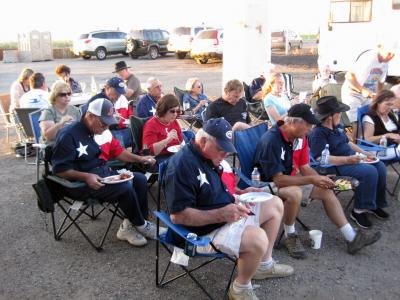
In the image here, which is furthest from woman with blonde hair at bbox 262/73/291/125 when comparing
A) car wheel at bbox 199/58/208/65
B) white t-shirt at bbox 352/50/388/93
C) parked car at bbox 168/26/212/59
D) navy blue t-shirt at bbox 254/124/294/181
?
parked car at bbox 168/26/212/59

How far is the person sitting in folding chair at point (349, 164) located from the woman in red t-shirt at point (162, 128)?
1.39m

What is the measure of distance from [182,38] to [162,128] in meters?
21.0

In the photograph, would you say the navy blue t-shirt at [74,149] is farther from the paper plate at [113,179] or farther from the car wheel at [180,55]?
the car wheel at [180,55]

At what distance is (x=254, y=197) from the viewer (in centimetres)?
305

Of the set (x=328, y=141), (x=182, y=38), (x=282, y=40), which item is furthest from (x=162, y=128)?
(x=282, y=40)

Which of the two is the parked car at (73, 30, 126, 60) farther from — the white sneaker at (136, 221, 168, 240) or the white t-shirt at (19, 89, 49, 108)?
the white sneaker at (136, 221, 168, 240)

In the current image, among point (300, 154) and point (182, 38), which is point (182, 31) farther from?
point (300, 154)

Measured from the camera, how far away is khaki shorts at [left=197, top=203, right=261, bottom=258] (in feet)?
9.16

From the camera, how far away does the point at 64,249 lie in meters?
3.86

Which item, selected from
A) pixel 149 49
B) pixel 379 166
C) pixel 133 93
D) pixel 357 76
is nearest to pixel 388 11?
pixel 357 76

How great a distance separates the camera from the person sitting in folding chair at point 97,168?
362cm

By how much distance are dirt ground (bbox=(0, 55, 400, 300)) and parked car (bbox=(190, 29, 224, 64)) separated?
693 inches

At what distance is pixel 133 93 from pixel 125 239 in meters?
3.95

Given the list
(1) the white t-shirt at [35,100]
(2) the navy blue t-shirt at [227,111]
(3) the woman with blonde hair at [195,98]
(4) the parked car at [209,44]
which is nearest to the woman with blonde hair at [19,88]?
(1) the white t-shirt at [35,100]
